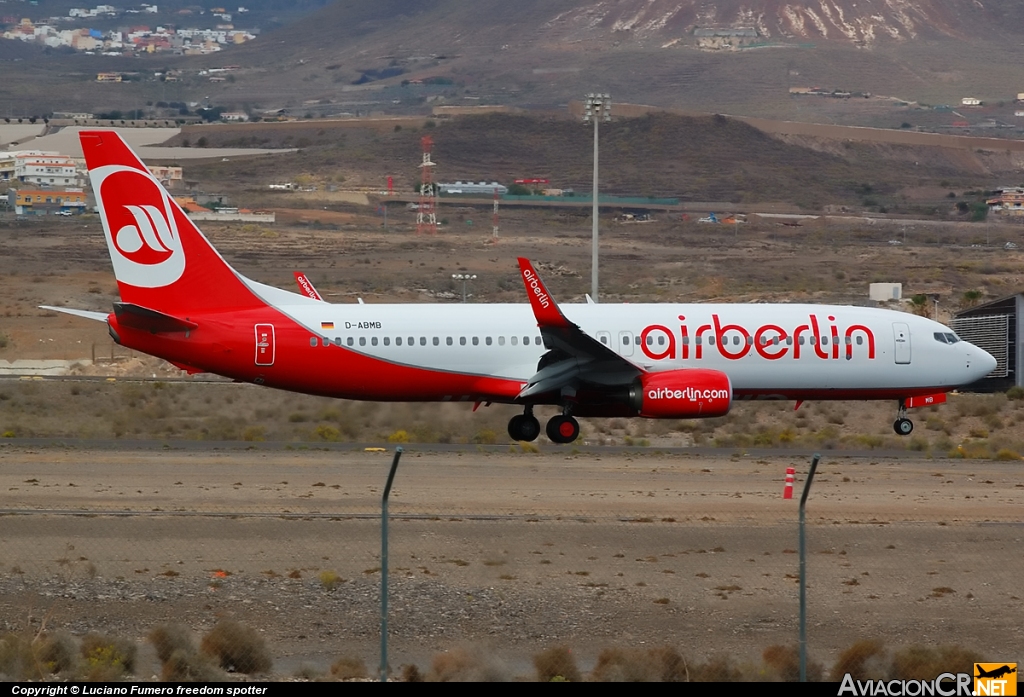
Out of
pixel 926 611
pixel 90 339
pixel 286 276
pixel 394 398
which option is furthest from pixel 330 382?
pixel 286 276

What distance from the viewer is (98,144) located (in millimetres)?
31094

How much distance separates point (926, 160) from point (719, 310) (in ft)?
494

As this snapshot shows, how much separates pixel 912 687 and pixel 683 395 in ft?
58.5

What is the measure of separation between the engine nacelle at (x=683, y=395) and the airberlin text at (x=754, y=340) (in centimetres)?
115

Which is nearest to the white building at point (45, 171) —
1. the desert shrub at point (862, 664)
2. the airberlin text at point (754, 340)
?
the airberlin text at point (754, 340)

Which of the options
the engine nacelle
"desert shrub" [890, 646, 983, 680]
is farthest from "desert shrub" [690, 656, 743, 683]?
the engine nacelle

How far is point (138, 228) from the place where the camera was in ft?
103

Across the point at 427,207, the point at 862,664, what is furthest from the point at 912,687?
the point at 427,207

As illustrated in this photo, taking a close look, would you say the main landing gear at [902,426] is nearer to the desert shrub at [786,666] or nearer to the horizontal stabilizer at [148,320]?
the horizontal stabilizer at [148,320]

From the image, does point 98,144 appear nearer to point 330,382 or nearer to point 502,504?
point 330,382

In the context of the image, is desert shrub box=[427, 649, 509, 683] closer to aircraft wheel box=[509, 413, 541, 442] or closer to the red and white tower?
aircraft wheel box=[509, 413, 541, 442]

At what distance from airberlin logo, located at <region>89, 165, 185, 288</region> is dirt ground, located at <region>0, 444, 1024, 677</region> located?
4.63 m

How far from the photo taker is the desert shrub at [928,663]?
15.1m

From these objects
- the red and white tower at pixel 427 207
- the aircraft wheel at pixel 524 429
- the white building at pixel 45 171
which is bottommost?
the aircraft wheel at pixel 524 429
